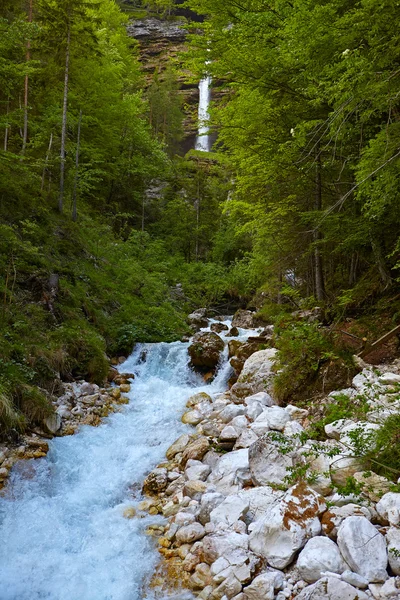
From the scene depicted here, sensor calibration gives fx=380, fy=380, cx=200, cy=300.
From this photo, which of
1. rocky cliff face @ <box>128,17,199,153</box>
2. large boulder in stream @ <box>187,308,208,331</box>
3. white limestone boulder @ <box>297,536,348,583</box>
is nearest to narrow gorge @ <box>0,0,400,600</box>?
white limestone boulder @ <box>297,536,348,583</box>

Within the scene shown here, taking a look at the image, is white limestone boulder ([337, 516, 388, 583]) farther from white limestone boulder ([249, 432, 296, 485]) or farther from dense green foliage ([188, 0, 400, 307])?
dense green foliage ([188, 0, 400, 307])

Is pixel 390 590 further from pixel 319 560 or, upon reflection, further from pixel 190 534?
pixel 190 534

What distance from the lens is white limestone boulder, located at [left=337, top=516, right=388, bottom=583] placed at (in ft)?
10.6

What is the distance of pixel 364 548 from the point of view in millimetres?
3352

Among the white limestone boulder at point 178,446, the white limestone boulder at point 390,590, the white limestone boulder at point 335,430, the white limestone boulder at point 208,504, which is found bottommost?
the white limestone boulder at point 178,446

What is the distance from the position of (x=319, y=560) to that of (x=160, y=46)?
182ft

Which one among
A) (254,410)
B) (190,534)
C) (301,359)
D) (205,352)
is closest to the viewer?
(190,534)

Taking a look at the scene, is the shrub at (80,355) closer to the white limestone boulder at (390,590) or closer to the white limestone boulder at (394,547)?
the white limestone boulder at (394,547)

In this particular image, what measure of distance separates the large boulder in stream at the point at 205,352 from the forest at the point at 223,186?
1918mm

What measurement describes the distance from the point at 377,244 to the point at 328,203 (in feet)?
8.83

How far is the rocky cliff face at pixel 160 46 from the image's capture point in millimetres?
42500

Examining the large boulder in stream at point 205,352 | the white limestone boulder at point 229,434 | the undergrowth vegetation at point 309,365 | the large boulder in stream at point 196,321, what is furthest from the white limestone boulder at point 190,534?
the large boulder in stream at point 196,321

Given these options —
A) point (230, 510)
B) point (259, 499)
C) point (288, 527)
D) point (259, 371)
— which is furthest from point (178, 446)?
point (288, 527)

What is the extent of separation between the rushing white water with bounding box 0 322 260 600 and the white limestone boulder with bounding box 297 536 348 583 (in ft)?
5.84
